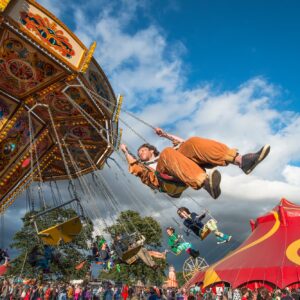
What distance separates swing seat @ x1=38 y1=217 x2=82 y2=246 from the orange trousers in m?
3.84

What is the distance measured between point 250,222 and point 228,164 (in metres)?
17.9

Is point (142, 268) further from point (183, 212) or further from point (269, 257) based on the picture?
point (183, 212)

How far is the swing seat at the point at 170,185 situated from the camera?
4.36 meters

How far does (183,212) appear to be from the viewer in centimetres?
516

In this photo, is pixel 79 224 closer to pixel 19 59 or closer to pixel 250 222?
pixel 19 59

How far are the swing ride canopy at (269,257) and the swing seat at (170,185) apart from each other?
10546 mm

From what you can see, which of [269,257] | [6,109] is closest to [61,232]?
[6,109]

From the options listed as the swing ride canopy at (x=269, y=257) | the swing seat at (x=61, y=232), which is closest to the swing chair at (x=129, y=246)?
the swing seat at (x=61, y=232)

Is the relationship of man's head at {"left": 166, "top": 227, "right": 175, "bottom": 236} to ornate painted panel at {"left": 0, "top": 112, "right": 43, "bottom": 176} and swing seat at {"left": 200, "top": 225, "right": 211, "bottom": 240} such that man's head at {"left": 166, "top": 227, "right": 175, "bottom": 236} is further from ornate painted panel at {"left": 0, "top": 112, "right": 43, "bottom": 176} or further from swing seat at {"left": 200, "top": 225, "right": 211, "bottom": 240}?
ornate painted panel at {"left": 0, "top": 112, "right": 43, "bottom": 176}

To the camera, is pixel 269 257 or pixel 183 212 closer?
pixel 183 212

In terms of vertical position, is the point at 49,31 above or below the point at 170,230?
above

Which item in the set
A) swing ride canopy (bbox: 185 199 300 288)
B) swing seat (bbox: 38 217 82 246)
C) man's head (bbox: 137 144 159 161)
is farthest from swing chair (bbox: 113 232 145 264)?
swing ride canopy (bbox: 185 199 300 288)

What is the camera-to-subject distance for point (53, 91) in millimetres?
8484

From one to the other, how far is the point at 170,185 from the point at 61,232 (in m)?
3.80
